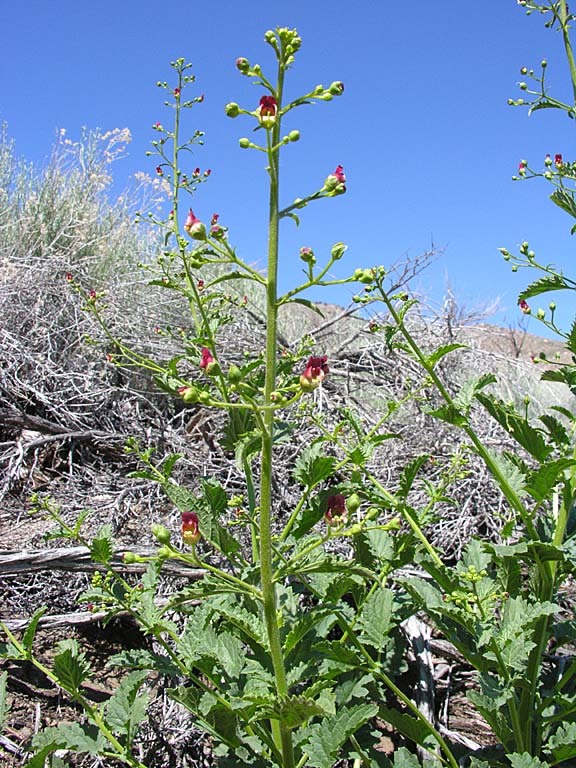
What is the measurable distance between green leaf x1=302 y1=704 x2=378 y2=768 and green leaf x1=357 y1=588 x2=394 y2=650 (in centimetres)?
18

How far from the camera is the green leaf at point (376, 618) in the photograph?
1.53 metres

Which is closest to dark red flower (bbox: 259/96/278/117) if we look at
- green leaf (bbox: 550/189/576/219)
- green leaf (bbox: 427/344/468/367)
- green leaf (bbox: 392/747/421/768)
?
green leaf (bbox: 427/344/468/367)

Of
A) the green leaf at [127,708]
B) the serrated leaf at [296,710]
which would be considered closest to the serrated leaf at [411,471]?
the serrated leaf at [296,710]

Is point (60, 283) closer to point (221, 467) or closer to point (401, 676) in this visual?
point (221, 467)

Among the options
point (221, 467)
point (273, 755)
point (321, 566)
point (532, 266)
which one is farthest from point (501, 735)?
point (221, 467)

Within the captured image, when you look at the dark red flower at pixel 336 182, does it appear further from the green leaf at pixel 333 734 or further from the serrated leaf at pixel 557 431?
the green leaf at pixel 333 734

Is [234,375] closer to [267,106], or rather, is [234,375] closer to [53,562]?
[267,106]

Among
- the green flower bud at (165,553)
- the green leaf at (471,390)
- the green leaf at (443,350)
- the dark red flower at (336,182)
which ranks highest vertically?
the dark red flower at (336,182)

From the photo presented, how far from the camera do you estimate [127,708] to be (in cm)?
163

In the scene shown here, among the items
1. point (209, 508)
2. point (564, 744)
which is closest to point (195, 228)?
point (209, 508)

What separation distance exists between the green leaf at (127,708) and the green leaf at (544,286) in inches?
56.1

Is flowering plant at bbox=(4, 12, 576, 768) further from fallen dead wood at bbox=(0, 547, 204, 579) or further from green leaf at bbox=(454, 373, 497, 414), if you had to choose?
fallen dead wood at bbox=(0, 547, 204, 579)

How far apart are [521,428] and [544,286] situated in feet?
1.40

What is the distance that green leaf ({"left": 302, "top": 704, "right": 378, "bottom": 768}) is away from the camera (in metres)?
1.34
